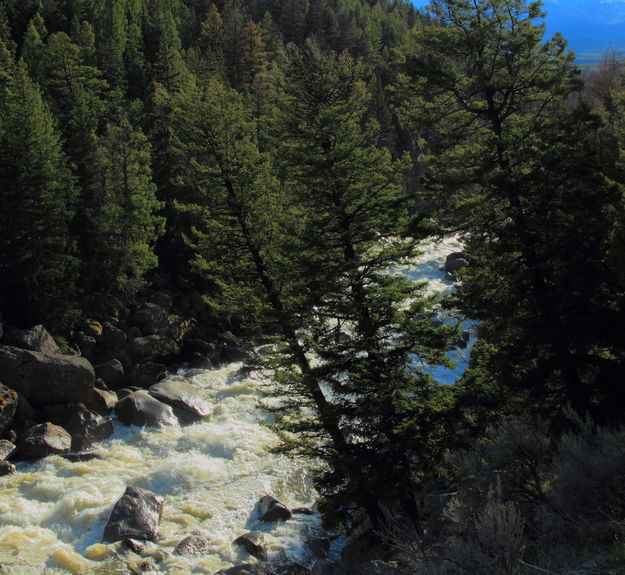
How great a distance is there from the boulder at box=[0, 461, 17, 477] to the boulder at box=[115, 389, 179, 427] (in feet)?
14.2

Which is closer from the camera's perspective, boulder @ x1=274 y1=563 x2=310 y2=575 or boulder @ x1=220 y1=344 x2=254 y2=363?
boulder @ x1=274 y1=563 x2=310 y2=575

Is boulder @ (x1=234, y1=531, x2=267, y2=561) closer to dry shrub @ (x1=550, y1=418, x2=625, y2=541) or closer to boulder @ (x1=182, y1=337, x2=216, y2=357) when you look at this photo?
dry shrub @ (x1=550, y1=418, x2=625, y2=541)

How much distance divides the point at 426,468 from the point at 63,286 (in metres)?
19.3

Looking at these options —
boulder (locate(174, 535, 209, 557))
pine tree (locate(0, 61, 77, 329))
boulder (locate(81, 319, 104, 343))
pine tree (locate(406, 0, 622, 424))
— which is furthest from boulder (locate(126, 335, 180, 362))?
pine tree (locate(406, 0, 622, 424))

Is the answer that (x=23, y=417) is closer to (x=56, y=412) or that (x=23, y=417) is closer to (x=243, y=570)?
(x=56, y=412)

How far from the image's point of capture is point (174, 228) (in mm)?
34094

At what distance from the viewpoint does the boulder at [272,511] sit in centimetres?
1489

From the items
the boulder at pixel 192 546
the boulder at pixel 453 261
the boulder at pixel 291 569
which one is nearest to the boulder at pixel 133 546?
the boulder at pixel 192 546

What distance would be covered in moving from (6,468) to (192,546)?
276 inches

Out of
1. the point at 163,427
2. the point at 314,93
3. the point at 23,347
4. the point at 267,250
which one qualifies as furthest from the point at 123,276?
the point at 314,93

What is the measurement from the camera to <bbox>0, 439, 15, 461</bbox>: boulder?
1695 centimetres

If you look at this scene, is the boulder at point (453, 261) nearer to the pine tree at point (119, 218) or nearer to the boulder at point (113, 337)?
the pine tree at point (119, 218)

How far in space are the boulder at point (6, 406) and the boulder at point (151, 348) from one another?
765 cm

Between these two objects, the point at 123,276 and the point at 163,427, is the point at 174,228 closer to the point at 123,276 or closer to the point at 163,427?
the point at 123,276
